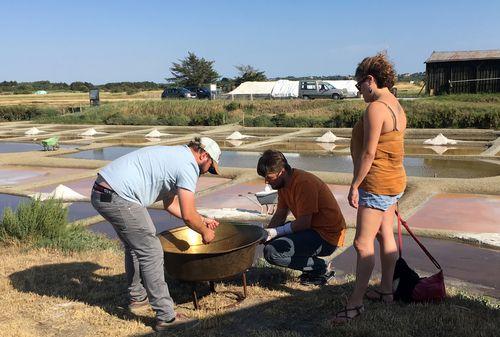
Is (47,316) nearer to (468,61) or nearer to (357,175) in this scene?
(357,175)

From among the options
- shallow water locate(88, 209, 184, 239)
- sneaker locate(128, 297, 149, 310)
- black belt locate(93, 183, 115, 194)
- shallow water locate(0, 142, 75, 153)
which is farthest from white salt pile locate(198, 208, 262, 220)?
shallow water locate(0, 142, 75, 153)

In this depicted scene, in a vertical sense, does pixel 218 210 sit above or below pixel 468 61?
below

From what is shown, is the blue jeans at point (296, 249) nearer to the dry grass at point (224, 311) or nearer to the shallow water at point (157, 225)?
the dry grass at point (224, 311)

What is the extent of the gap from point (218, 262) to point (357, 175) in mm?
1102

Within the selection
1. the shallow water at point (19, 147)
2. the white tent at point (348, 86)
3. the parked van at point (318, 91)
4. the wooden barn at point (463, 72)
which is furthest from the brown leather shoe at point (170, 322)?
the white tent at point (348, 86)

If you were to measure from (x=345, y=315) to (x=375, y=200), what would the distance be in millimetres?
783

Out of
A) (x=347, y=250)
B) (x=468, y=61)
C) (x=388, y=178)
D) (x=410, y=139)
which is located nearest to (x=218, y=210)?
(x=347, y=250)

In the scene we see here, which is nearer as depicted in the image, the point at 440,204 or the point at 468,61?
the point at 440,204

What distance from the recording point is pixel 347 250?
19.3 ft

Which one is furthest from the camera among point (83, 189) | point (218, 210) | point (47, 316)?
point (83, 189)

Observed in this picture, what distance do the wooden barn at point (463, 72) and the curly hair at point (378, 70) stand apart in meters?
29.0

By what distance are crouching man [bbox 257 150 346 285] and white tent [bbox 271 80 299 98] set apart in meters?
32.5

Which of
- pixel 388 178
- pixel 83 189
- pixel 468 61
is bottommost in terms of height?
pixel 83 189

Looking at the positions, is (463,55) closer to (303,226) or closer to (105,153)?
(105,153)
